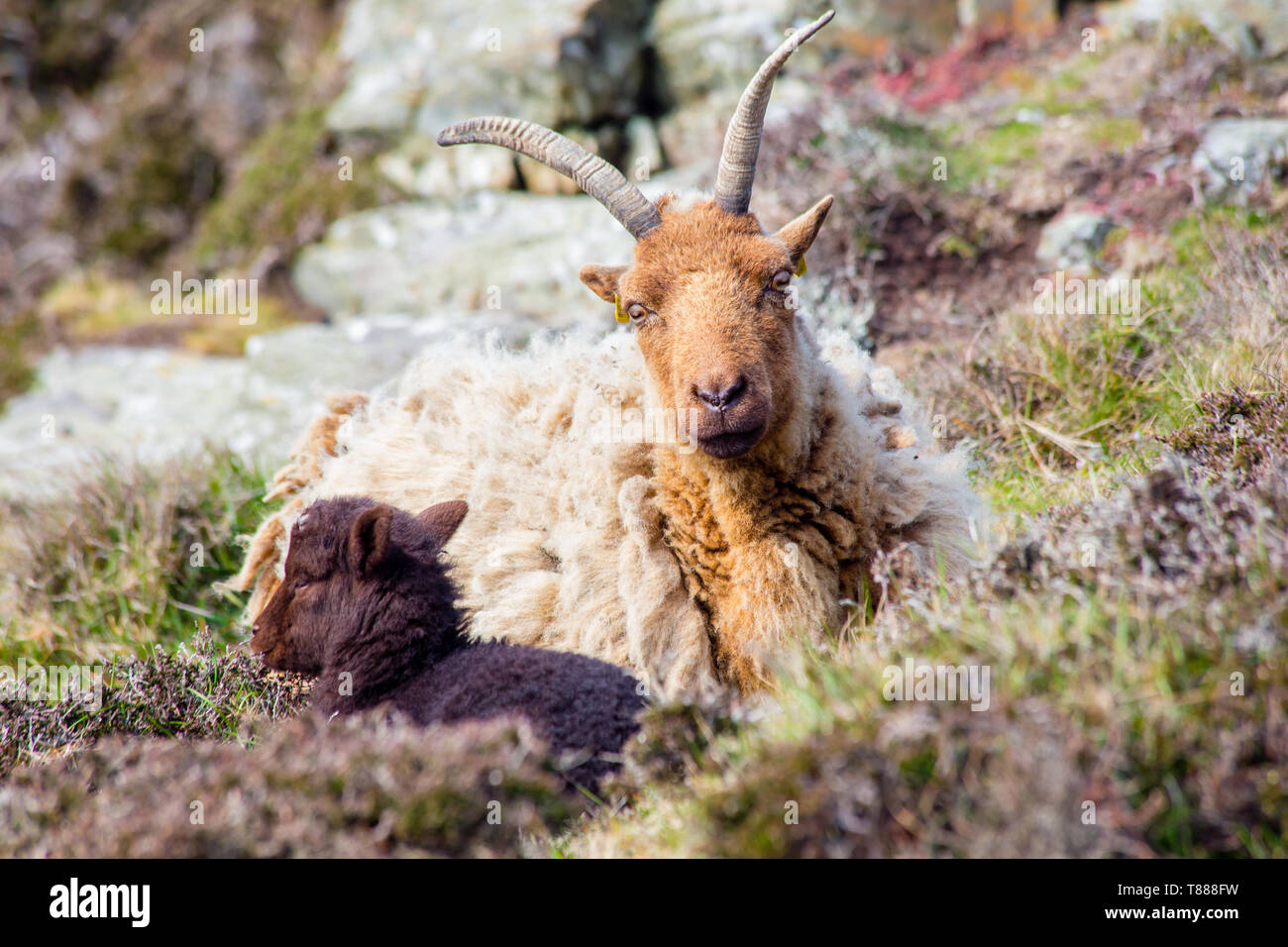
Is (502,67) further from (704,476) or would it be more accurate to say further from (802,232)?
(704,476)

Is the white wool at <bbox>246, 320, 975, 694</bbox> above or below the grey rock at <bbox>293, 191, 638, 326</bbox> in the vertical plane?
below

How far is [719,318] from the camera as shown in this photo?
13.7ft

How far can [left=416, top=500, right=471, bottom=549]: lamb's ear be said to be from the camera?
428 cm

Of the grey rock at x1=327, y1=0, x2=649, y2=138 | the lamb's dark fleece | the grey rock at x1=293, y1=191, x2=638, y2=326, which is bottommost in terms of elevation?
the lamb's dark fleece

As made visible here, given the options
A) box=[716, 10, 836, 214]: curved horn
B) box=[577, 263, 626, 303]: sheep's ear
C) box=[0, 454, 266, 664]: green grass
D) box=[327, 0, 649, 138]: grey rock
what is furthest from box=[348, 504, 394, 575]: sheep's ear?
box=[327, 0, 649, 138]: grey rock

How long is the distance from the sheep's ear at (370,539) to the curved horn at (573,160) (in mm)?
1710

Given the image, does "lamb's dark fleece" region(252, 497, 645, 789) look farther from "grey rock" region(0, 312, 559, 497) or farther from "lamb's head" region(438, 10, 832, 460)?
"grey rock" region(0, 312, 559, 497)

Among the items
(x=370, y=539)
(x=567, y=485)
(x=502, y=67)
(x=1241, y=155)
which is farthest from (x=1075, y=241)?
(x=502, y=67)

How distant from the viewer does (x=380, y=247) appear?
1298cm

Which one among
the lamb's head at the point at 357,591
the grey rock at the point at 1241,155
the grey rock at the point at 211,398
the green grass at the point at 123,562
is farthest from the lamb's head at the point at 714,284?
the grey rock at the point at 1241,155

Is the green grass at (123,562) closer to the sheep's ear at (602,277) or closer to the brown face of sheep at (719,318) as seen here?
the sheep's ear at (602,277)

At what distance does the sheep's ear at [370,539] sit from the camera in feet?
12.9

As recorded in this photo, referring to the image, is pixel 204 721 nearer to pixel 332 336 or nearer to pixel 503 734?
pixel 503 734

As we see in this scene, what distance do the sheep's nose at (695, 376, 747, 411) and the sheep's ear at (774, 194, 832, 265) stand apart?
893mm
